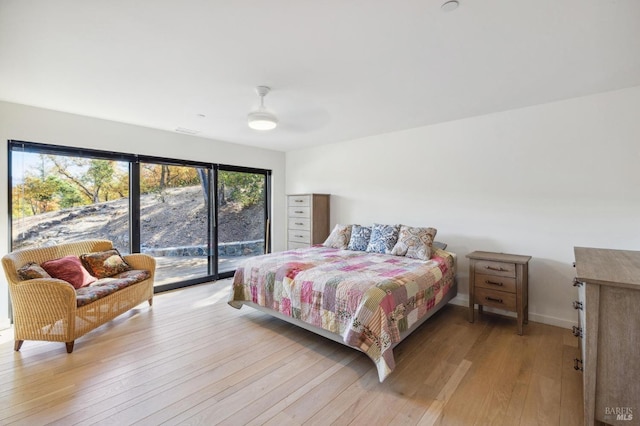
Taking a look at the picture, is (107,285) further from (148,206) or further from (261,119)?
(261,119)

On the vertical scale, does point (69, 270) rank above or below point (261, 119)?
below

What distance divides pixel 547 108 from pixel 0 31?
15.3 ft

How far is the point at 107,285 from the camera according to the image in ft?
9.41

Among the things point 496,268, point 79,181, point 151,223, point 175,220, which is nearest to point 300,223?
point 175,220

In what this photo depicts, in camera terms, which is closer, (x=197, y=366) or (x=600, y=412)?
(x=600, y=412)

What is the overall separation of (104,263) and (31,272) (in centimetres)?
71

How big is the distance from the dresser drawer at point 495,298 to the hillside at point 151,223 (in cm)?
387

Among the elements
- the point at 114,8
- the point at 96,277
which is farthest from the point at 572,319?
the point at 96,277

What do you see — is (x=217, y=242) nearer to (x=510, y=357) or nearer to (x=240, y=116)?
(x=240, y=116)

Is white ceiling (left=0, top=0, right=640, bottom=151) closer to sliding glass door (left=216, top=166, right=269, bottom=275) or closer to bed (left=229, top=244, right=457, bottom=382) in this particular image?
bed (left=229, top=244, right=457, bottom=382)

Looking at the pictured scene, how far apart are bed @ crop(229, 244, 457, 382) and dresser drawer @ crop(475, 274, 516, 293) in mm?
323

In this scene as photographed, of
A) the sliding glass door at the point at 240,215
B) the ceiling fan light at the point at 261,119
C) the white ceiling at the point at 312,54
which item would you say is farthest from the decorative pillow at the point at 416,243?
the sliding glass door at the point at 240,215

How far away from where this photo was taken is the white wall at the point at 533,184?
2.72m

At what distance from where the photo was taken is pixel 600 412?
1.48m
